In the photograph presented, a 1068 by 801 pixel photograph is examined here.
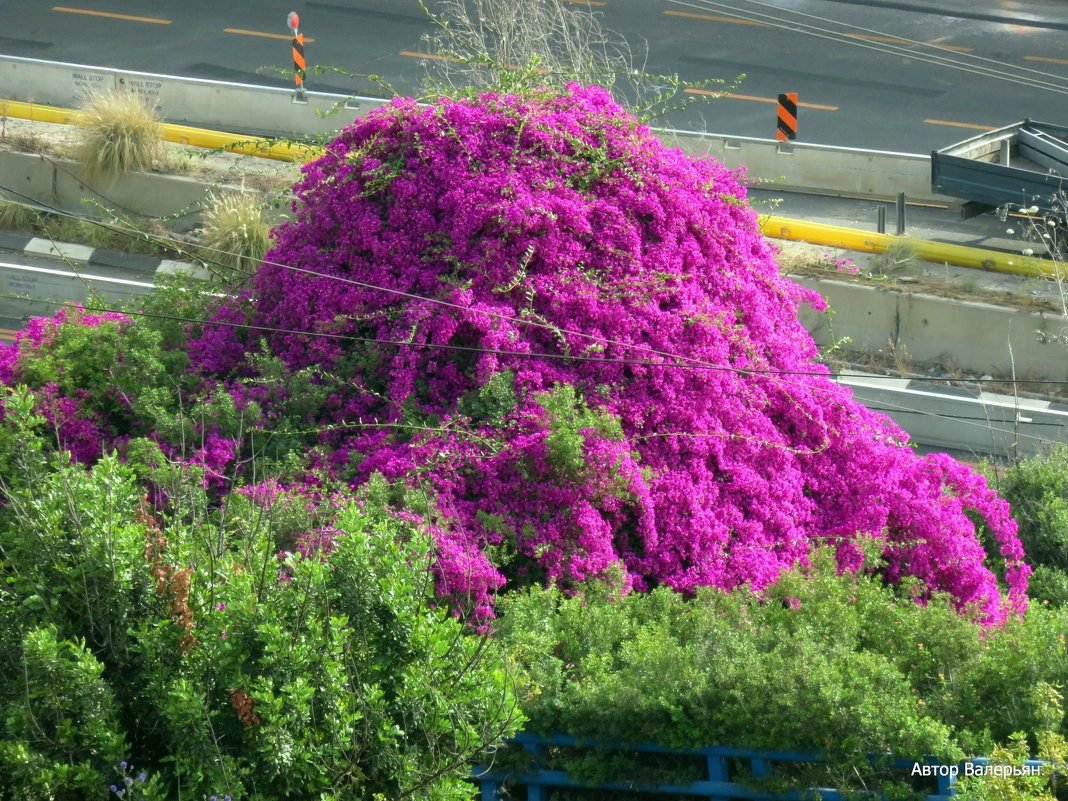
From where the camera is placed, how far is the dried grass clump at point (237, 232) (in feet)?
50.2

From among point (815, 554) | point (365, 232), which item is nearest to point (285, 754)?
point (815, 554)

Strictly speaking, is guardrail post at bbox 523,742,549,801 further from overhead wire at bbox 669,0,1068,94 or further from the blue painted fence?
overhead wire at bbox 669,0,1068,94

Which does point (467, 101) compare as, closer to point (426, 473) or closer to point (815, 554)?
point (426, 473)

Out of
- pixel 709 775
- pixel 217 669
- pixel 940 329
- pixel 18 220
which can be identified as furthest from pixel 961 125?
pixel 217 669

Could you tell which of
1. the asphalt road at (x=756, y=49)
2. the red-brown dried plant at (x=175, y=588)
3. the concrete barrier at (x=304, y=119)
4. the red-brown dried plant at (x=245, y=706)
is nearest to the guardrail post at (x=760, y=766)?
the red-brown dried plant at (x=245, y=706)

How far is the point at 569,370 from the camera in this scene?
9.68m

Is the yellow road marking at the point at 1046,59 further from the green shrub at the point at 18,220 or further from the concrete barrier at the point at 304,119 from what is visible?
the green shrub at the point at 18,220

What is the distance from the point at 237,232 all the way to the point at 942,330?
8333mm

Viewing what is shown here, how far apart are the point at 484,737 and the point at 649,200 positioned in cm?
563

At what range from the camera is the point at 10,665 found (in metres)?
5.83

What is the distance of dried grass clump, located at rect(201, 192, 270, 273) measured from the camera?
50.2 feet

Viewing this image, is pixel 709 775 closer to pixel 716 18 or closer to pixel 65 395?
pixel 65 395

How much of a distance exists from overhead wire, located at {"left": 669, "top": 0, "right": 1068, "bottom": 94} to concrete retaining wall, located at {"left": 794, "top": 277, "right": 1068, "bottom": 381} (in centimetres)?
780

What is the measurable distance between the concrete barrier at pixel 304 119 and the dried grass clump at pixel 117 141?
66.1 inches
